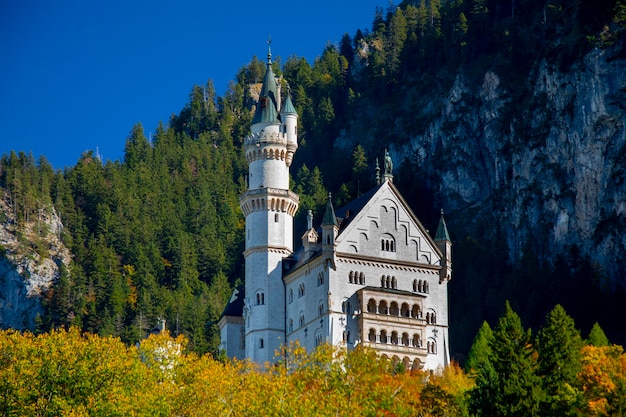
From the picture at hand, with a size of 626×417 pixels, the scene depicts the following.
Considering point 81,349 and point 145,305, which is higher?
point 145,305

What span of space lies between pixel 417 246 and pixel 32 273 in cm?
8060

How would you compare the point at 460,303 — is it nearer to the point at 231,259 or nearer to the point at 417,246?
the point at 417,246

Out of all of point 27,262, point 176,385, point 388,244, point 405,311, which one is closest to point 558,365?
point 176,385

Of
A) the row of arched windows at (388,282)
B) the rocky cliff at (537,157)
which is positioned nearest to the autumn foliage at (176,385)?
the row of arched windows at (388,282)

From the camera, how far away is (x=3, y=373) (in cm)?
8044

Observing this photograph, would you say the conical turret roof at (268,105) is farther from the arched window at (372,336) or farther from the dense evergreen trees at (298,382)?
the dense evergreen trees at (298,382)

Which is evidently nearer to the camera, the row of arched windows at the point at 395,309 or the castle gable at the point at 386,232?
the row of arched windows at the point at 395,309

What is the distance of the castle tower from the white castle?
8 cm

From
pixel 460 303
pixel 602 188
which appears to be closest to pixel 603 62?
pixel 602 188

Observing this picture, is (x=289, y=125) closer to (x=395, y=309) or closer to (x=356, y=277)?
(x=356, y=277)

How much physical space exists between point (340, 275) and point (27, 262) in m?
82.1

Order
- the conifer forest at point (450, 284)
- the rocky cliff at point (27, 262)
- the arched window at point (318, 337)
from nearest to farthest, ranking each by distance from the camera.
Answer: the conifer forest at point (450, 284) < the arched window at point (318, 337) < the rocky cliff at point (27, 262)

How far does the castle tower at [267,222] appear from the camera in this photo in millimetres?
121438

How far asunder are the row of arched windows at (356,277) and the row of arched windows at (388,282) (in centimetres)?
148
